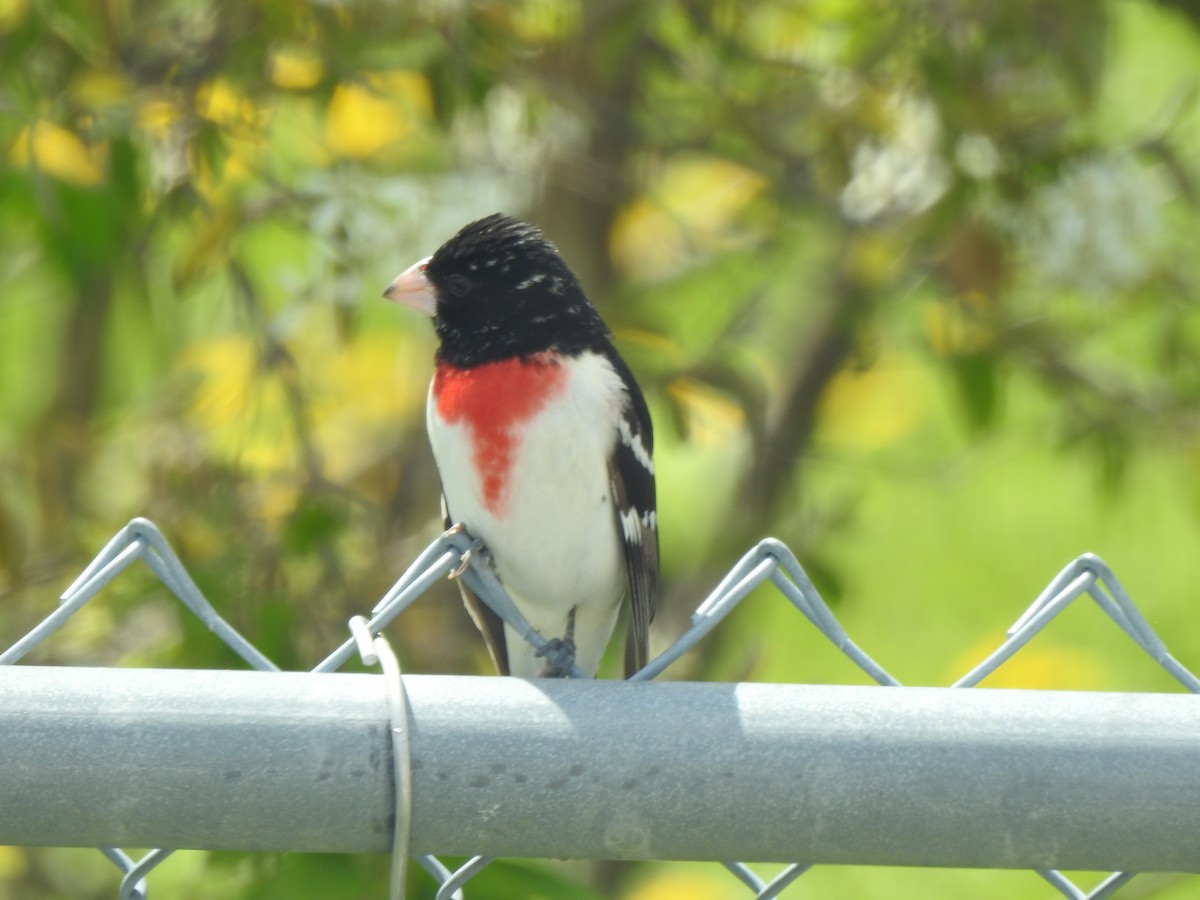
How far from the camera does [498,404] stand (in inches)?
94.4

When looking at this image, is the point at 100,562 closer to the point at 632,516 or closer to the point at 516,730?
the point at 516,730

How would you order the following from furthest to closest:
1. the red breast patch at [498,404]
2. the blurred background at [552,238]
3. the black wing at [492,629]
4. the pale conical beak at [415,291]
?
the blurred background at [552,238], the black wing at [492,629], the pale conical beak at [415,291], the red breast patch at [498,404]

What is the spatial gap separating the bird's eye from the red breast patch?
0.15 m

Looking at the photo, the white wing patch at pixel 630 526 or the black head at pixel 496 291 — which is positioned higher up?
the black head at pixel 496 291

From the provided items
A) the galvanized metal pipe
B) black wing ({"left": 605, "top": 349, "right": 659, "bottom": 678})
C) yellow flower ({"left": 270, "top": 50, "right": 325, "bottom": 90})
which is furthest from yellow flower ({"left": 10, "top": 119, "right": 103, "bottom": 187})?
the galvanized metal pipe

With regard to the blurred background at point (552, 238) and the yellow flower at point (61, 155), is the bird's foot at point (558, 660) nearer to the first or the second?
the blurred background at point (552, 238)

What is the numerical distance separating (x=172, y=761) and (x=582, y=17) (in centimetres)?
240

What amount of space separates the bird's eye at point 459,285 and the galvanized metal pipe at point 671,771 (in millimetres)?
1370

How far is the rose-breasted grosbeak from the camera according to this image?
94.9 inches

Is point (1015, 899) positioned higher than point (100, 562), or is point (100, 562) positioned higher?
point (100, 562)

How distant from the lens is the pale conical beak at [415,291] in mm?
2518

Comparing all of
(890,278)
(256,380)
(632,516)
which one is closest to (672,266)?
(890,278)

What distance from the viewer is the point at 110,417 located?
12.9ft

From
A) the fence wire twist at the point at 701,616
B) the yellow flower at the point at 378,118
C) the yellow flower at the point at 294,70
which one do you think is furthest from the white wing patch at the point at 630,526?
the yellow flower at the point at 378,118
